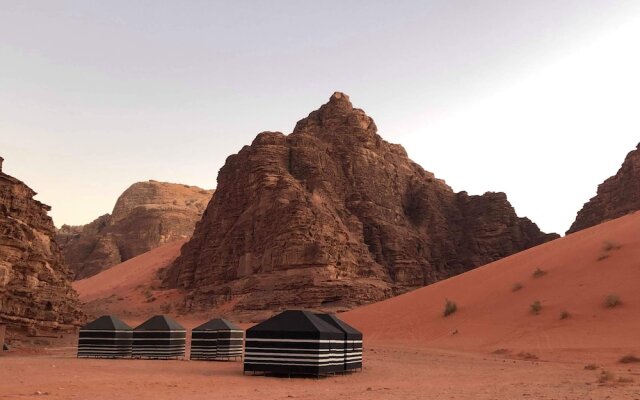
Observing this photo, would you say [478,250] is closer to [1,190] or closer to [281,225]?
[281,225]

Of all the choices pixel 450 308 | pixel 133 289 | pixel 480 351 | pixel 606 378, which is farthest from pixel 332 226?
pixel 606 378

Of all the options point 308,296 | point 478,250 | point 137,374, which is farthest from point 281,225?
point 137,374

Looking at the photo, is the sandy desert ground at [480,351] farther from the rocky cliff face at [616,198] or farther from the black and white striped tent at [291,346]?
the rocky cliff face at [616,198]

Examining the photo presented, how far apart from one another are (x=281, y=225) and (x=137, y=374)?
38107 mm

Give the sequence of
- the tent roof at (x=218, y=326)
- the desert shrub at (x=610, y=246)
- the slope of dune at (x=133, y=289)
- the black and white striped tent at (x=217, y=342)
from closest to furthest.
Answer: the black and white striped tent at (x=217, y=342), the tent roof at (x=218, y=326), the desert shrub at (x=610, y=246), the slope of dune at (x=133, y=289)

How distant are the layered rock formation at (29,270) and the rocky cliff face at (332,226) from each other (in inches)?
875

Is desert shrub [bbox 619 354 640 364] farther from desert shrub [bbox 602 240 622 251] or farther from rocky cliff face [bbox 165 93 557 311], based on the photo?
rocky cliff face [bbox 165 93 557 311]

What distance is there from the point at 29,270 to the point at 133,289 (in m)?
46.5

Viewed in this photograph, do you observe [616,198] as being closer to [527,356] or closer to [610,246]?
[610,246]

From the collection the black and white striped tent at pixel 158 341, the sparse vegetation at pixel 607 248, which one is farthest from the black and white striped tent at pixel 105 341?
the sparse vegetation at pixel 607 248

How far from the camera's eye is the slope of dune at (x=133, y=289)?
63.3m

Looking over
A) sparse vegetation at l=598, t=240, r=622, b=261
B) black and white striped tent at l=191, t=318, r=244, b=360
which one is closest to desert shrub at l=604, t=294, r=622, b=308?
sparse vegetation at l=598, t=240, r=622, b=261

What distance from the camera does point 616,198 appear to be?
215ft

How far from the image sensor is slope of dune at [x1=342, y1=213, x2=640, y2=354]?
83.9 ft
